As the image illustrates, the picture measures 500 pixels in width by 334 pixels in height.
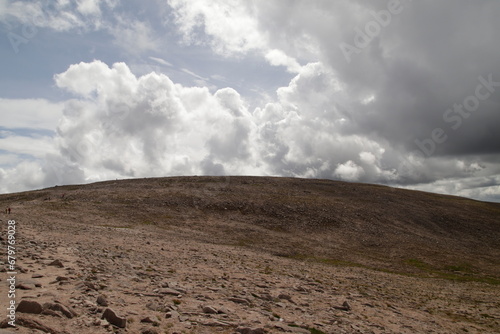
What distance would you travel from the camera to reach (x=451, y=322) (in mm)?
16984

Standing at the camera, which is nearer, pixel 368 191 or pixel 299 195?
pixel 299 195

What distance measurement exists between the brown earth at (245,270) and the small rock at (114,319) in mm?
32

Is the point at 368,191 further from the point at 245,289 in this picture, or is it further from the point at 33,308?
the point at 33,308

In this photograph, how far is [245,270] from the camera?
21688 millimetres

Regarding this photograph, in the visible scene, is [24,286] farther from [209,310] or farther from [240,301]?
[240,301]

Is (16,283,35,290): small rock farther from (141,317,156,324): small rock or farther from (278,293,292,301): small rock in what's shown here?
(278,293,292,301): small rock

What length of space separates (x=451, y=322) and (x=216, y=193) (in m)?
54.2

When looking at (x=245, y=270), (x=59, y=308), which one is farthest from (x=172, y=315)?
(x=245, y=270)

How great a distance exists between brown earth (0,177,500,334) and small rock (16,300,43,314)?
54 millimetres

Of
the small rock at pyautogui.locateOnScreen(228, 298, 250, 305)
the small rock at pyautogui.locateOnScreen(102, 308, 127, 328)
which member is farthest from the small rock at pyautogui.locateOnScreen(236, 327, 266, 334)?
the small rock at pyautogui.locateOnScreen(102, 308, 127, 328)

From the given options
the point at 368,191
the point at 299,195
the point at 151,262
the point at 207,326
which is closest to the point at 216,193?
the point at 299,195

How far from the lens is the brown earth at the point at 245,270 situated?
11496 mm

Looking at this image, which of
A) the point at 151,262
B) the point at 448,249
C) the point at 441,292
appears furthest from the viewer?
the point at 448,249

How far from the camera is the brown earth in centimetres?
1150
